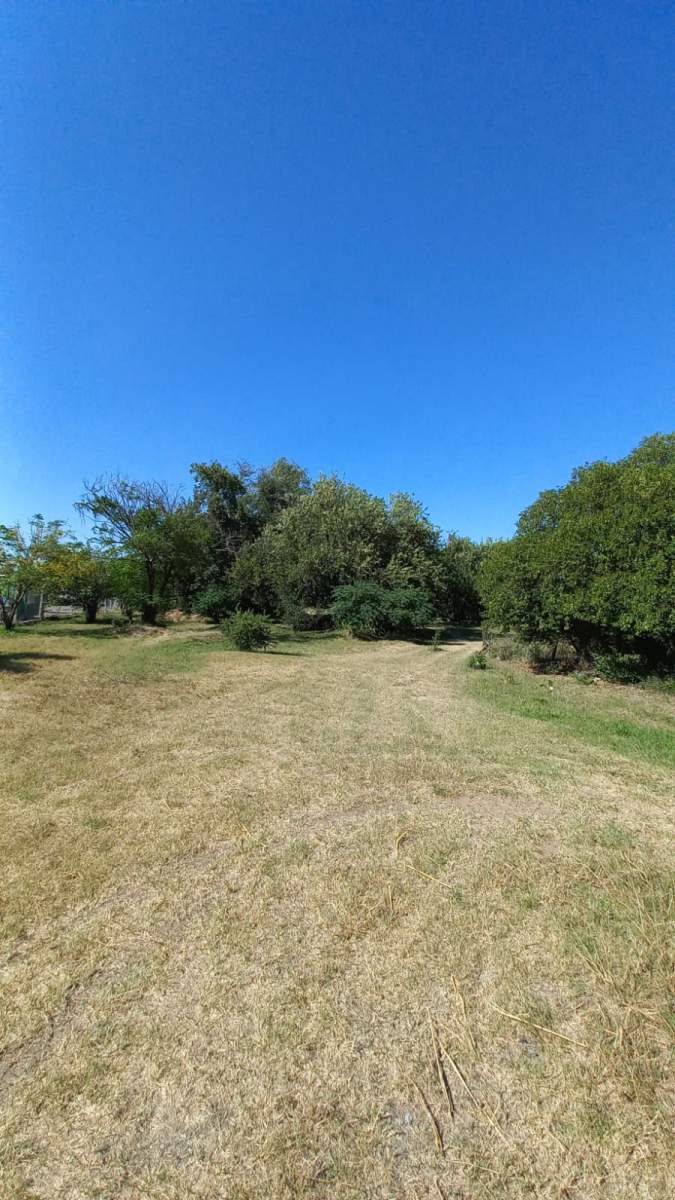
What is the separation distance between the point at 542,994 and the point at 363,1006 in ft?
2.55

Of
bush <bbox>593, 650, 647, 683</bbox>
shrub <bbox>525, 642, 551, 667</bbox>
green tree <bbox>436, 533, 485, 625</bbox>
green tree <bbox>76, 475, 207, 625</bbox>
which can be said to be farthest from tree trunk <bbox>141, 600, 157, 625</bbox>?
bush <bbox>593, 650, 647, 683</bbox>

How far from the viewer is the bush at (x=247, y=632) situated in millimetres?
13750

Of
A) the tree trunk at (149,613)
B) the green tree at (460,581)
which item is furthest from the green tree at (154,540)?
the green tree at (460,581)

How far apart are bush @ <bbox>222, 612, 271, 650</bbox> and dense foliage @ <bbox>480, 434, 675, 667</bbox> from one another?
6.67 metres

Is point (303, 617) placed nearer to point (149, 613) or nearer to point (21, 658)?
point (149, 613)

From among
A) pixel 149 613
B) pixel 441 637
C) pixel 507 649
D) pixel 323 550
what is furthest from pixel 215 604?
pixel 507 649

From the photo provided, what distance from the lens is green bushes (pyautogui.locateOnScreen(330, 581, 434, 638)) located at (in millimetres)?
18156

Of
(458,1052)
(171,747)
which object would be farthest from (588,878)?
(171,747)

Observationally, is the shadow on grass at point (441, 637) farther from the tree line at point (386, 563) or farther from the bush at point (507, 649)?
the bush at point (507, 649)

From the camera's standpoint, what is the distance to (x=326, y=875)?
279 centimetres

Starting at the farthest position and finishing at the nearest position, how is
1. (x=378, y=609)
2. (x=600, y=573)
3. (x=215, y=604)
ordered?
(x=215, y=604), (x=378, y=609), (x=600, y=573)

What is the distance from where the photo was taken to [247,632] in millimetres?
13750

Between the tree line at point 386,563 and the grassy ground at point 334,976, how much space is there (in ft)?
17.3

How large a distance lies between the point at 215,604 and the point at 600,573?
15.3m
